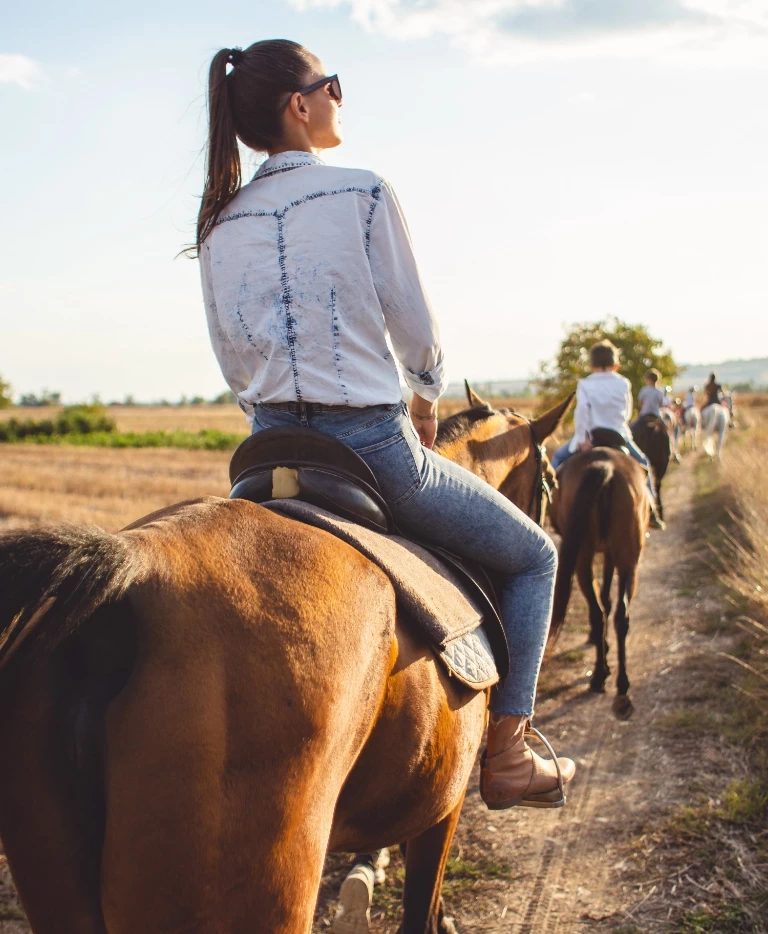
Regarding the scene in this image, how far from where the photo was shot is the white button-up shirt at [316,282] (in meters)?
2.20

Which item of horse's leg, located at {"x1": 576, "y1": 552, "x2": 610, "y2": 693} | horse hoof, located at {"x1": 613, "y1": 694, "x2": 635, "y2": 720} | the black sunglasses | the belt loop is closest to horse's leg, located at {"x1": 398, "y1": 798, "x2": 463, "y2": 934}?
the belt loop

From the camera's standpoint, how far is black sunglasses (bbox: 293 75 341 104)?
2381 mm

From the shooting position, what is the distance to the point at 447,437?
11.4ft

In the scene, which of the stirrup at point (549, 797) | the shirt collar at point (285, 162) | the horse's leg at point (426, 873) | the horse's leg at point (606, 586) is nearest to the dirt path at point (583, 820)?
the horse's leg at point (606, 586)

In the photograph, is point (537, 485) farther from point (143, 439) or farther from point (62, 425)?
point (62, 425)

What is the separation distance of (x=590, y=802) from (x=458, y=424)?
2.56 metres

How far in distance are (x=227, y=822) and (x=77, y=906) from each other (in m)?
0.34

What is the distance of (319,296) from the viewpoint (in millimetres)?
2189

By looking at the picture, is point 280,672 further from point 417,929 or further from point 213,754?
point 417,929

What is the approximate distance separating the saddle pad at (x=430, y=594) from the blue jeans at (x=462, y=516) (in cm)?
12

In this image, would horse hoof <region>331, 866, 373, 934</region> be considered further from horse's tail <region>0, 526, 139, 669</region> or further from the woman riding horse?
horse's tail <region>0, 526, 139, 669</region>

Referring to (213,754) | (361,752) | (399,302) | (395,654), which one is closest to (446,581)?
(395,654)

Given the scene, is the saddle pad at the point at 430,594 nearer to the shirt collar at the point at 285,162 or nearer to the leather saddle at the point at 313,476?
the leather saddle at the point at 313,476

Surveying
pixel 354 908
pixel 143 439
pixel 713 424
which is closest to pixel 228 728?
pixel 354 908
